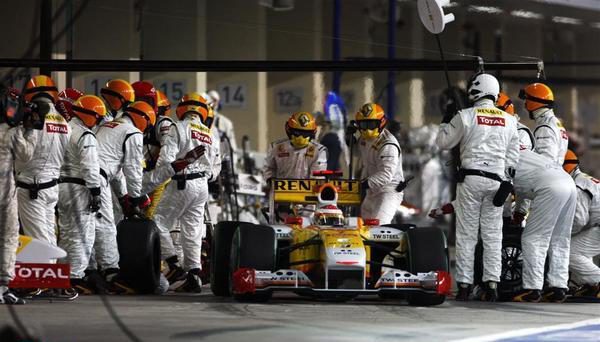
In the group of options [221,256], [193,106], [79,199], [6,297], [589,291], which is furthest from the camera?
[193,106]

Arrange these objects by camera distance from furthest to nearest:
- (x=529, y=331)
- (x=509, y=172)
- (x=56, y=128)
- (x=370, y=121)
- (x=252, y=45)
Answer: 1. (x=252, y=45)
2. (x=370, y=121)
3. (x=509, y=172)
4. (x=56, y=128)
5. (x=529, y=331)

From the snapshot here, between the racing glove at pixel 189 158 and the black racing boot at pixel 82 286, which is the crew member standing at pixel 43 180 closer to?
the black racing boot at pixel 82 286

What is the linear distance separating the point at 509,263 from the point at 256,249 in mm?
3331

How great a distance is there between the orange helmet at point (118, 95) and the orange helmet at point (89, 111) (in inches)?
39.7

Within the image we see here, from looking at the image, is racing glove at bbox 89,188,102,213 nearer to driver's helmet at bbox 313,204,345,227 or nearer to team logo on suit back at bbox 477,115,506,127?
driver's helmet at bbox 313,204,345,227

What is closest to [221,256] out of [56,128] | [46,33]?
[56,128]

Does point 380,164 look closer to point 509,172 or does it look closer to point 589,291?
point 509,172

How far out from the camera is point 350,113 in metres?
26.6

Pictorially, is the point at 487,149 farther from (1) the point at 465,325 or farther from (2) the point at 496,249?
(1) the point at 465,325

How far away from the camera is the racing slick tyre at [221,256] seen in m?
13.1

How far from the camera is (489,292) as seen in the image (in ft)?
44.9

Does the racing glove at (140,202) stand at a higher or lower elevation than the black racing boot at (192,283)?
higher

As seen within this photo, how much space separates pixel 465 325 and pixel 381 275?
234 cm

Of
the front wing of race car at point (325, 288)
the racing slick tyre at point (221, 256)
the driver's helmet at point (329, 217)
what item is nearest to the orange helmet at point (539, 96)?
the driver's helmet at point (329, 217)
